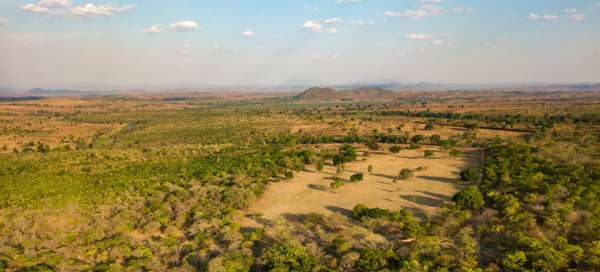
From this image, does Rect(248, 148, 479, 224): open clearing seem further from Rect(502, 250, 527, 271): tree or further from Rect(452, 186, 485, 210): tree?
Rect(502, 250, 527, 271): tree

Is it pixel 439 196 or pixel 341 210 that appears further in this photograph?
pixel 439 196

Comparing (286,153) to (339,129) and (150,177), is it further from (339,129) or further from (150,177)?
(339,129)

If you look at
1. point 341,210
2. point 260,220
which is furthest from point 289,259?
point 341,210

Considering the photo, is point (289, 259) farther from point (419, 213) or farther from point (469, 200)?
point (469, 200)

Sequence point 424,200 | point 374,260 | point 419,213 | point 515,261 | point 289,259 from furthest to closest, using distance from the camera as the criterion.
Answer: point 424,200
point 419,213
point 289,259
point 374,260
point 515,261

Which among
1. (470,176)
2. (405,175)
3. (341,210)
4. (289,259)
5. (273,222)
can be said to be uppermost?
(470,176)

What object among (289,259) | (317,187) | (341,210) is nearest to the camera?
(289,259)

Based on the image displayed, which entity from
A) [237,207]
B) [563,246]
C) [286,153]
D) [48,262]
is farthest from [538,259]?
[286,153]

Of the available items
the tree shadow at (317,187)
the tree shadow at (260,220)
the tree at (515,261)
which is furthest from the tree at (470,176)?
the tree shadow at (260,220)
